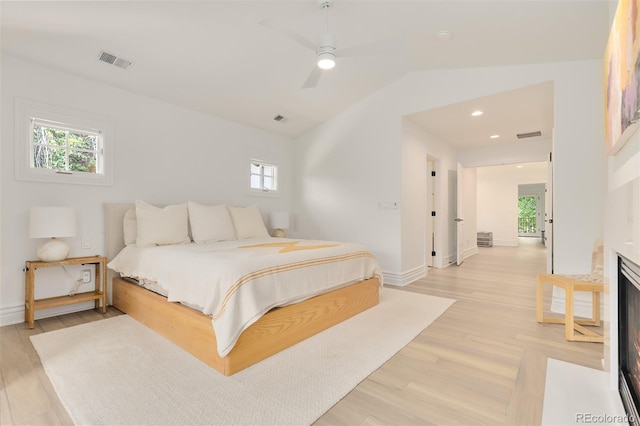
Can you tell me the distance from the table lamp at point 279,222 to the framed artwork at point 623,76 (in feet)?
13.3

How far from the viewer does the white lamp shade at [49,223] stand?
8.81ft

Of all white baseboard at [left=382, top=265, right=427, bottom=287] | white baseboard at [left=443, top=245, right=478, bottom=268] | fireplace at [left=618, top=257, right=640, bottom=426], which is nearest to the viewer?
fireplace at [left=618, top=257, right=640, bottom=426]

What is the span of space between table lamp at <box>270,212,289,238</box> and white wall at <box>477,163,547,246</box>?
24.4ft

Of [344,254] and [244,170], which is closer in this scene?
[344,254]

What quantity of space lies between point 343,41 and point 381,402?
321cm

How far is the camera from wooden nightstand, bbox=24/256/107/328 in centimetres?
270

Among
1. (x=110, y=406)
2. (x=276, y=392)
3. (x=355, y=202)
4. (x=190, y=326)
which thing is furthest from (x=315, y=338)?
(x=355, y=202)

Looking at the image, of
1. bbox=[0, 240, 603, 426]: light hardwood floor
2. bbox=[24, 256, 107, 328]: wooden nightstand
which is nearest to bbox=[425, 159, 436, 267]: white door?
bbox=[0, 240, 603, 426]: light hardwood floor

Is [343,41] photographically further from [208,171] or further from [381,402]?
[381,402]

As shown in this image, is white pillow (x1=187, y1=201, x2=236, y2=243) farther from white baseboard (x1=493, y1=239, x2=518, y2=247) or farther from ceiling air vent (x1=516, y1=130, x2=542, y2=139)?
white baseboard (x1=493, y1=239, x2=518, y2=247)

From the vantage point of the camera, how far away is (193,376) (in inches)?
73.9

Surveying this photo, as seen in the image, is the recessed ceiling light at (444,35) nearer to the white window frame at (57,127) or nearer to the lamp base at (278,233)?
the lamp base at (278,233)

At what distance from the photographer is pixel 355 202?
4.86m

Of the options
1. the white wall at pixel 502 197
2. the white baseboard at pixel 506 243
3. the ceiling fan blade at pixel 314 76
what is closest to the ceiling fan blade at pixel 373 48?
the ceiling fan blade at pixel 314 76
